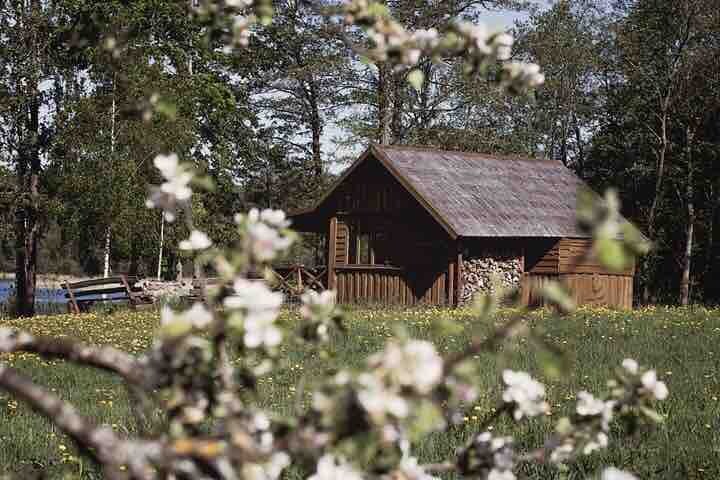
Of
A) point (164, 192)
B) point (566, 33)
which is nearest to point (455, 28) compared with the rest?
point (164, 192)

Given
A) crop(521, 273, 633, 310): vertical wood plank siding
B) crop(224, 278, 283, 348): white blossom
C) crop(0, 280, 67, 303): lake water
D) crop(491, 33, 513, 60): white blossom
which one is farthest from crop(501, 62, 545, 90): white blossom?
crop(0, 280, 67, 303): lake water

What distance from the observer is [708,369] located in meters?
9.57

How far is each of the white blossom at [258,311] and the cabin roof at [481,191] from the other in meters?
19.1

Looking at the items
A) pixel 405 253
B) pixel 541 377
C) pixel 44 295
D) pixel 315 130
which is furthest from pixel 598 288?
pixel 44 295

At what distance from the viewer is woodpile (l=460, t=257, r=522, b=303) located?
2234 centimetres

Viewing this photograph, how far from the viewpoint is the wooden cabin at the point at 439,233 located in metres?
22.1

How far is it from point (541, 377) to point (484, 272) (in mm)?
13840

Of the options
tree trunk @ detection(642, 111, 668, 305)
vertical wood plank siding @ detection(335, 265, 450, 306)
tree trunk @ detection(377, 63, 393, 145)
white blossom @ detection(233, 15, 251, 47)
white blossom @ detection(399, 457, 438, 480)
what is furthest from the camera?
tree trunk @ detection(377, 63, 393, 145)

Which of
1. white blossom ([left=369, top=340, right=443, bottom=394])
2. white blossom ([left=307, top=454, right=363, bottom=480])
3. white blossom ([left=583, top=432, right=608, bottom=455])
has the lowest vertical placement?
white blossom ([left=583, top=432, right=608, bottom=455])

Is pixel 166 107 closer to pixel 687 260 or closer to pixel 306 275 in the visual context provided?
pixel 306 275

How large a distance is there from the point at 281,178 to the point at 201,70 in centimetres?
576

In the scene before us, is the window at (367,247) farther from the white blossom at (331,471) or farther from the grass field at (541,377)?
the white blossom at (331,471)

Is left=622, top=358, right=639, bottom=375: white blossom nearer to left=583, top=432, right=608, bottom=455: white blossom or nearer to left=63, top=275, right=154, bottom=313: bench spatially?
left=583, top=432, right=608, bottom=455: white blossom

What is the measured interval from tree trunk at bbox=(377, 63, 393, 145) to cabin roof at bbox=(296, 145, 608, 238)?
7.03 meters
